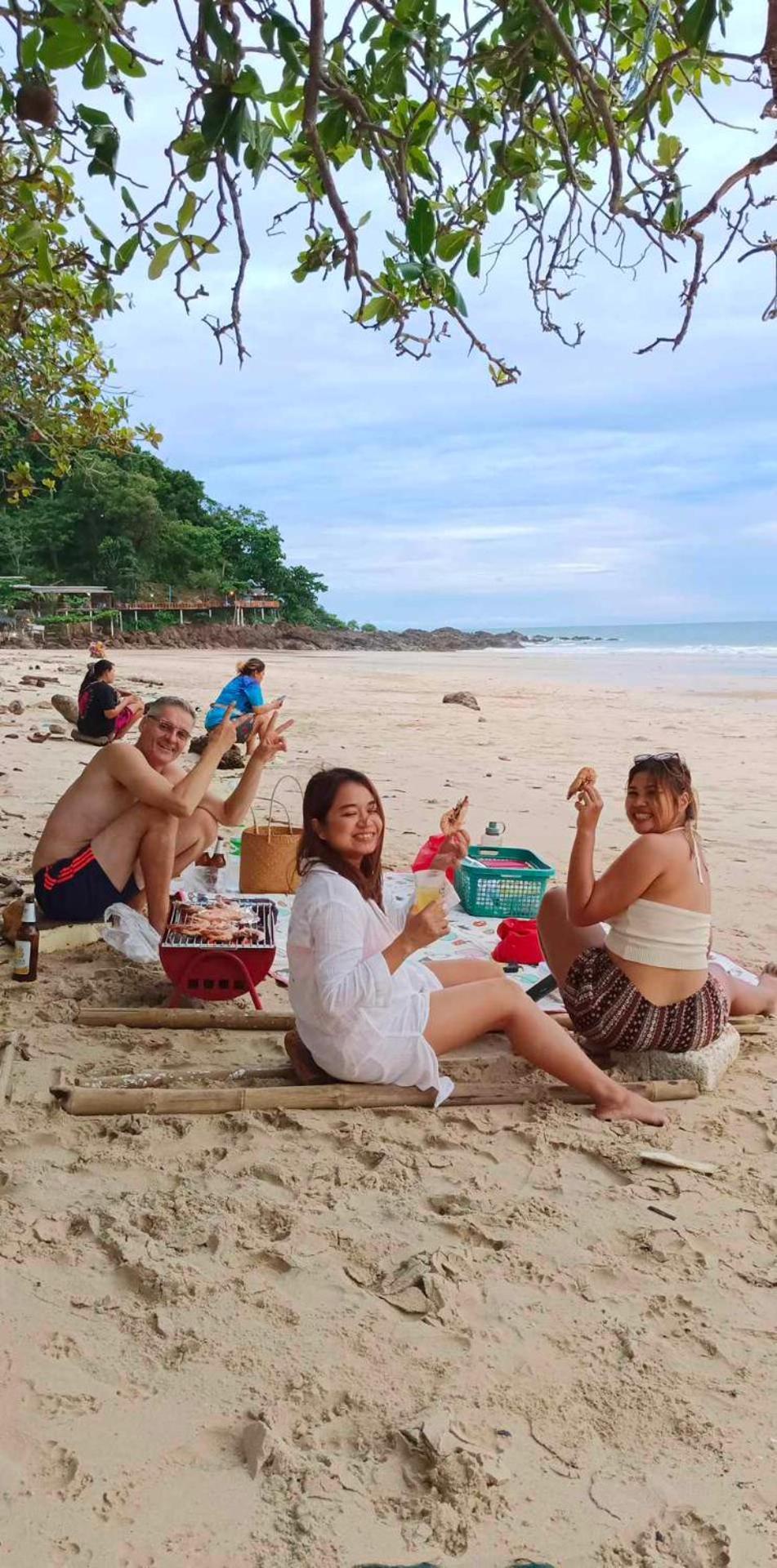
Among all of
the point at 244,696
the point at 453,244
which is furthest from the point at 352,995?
the point at 244,696

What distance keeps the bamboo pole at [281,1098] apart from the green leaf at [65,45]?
105 inches

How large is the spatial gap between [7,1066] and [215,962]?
2.89 feet

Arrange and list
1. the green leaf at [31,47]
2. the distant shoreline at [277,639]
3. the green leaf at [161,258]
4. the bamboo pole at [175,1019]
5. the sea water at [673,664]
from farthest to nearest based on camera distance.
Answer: the distant shoreline at [277,639] < the sea water at [673,664] < the bamboo pole at [175,1019] < the green leaf at [161,258] < the green leaf at [31,47]

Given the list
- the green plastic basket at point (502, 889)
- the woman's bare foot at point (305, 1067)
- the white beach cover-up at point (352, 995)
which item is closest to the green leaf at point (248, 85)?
the white beach cover-up at point (352, 995)

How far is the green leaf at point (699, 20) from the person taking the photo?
220 centimetres

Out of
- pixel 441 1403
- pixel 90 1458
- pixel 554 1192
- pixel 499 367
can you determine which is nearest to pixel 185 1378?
pixel 90 1458

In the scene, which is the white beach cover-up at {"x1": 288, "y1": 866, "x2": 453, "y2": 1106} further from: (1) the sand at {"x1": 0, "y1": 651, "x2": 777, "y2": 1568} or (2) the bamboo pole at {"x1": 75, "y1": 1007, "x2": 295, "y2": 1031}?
(2) the bamboo pole at {"x1": 75, "y1": 1007, "x2": 295, "y2": 1031}

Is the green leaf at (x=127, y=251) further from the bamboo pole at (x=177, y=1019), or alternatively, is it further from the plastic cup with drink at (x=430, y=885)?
the bamboo pole at (x=177, y=1019)

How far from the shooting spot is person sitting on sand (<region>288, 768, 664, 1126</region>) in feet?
10.1

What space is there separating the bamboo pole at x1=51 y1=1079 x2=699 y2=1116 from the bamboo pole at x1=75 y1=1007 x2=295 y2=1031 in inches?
25.8

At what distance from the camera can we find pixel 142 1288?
2338mm

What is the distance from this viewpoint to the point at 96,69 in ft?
7.99

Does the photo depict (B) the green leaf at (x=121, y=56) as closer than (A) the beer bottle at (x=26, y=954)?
Yes

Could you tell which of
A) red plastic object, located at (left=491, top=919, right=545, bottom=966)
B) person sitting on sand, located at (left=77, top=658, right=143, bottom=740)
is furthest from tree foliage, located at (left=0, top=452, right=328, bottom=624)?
red plastic object, located at (left=491, top=919, right=545, bottom=966)
